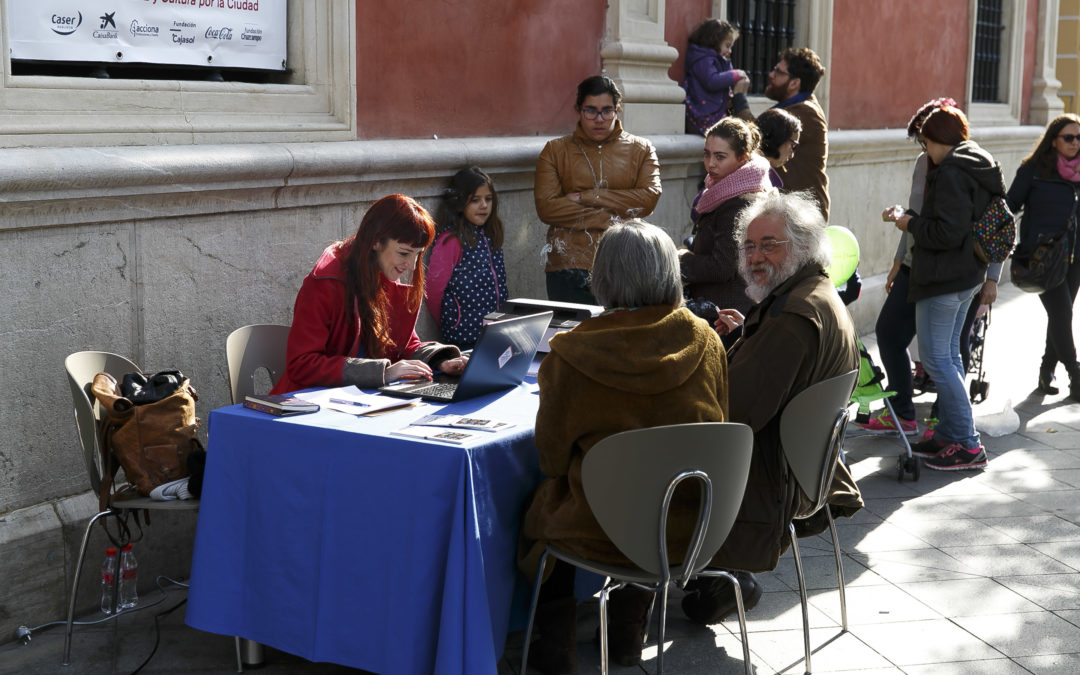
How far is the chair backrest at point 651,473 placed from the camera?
326 cm

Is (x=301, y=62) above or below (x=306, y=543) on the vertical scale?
above

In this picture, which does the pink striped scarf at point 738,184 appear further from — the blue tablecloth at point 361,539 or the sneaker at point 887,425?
the blue tablecloth at point 361,539

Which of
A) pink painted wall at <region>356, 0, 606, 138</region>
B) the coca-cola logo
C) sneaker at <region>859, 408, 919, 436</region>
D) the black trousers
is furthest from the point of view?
the black trousers

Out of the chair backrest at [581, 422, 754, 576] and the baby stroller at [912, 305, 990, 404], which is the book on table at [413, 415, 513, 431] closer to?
the chair backrest at [581, 422, 754, 576]

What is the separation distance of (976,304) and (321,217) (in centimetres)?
400

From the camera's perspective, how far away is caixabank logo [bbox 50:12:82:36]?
438 cm

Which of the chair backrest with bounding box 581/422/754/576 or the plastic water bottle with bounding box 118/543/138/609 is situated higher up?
the chair backrest with bounding box 581/422/754/576

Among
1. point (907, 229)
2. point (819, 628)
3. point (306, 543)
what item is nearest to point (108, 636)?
point (306, 543)

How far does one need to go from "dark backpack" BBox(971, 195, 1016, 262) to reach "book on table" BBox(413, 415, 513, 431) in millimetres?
3320

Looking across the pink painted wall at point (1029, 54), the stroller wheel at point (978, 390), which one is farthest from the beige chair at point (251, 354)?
the pink painted wall at point (1029, 54)

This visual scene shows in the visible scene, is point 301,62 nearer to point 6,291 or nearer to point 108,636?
point 6,291

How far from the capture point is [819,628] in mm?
4320

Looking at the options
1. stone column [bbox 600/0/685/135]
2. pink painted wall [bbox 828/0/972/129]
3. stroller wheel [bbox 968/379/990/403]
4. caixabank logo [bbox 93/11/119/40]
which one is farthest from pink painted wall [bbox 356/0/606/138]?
pink painted wall [bbox 828/0/972/129]

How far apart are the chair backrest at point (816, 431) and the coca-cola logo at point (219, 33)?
113 inches
